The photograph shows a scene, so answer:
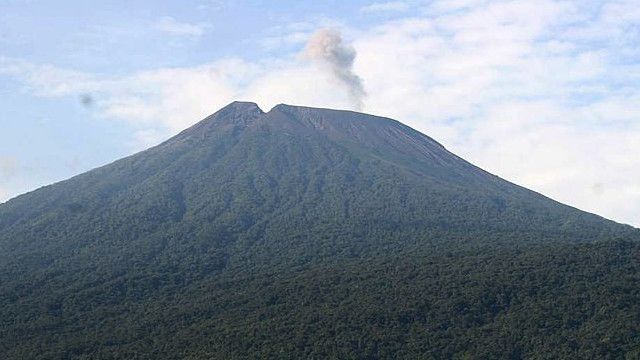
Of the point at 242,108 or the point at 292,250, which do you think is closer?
the point at 292,250

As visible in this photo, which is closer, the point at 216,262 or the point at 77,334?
the point at 77,334

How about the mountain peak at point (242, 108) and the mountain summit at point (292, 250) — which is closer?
the mountain summit at point (292, 250)

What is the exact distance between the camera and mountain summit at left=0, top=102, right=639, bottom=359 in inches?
2211

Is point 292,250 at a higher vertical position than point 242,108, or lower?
lower

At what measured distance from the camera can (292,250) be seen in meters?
77.9

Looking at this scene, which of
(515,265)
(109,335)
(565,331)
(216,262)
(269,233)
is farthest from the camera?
(269,233)

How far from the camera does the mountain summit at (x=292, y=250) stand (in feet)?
184

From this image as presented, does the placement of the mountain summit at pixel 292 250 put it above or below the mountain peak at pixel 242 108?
below

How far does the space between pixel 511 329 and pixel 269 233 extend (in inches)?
1261

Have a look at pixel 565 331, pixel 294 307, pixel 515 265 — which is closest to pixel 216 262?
pixel 294 307

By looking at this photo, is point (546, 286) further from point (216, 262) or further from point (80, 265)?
point (80, 265)

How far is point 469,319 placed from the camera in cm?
5747

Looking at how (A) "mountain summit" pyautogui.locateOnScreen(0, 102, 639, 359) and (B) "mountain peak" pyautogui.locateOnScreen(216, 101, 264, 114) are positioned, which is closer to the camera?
(A) "mountain summit" pyautogui.locateOnScreen(0, 102, 639, 359)

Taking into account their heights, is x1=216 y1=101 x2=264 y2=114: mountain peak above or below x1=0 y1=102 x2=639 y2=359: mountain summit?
above
